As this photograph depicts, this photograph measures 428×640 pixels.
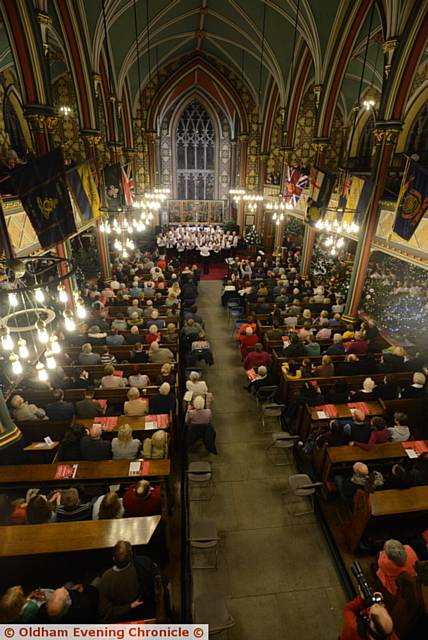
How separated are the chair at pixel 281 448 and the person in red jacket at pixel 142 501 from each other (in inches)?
103

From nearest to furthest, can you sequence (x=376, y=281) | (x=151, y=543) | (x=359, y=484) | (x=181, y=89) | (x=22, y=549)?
(x=22, y=549), (x=151, y=543), (x=359, y=484), (x=376, y=281), (x=181, y=89)

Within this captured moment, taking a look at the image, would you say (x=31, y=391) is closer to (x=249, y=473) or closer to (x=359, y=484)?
(x=249, y=473)

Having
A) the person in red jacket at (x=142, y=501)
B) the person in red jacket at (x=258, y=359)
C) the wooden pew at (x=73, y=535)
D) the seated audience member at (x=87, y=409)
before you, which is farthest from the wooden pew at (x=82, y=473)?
the person in red jacket at (x=258, y=359)

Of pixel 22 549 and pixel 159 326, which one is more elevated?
pixel 22 549

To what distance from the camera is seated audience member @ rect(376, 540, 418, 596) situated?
13.3 ft

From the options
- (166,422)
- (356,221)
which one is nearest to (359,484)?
(166,422)

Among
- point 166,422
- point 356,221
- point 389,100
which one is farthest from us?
point 356,221

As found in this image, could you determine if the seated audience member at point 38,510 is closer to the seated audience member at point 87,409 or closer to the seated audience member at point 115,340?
the seated audience member at point 87,409

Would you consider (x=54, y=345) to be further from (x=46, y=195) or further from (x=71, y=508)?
(x=46, y=195)

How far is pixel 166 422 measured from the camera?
652 centimetres

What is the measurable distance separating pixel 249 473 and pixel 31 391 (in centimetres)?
463

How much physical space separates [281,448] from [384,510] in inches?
104

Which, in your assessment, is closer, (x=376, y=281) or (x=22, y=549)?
(x=22, y=549)

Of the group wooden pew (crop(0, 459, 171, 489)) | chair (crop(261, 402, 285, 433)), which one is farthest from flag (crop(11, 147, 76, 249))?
chair (crop(261, 402, 285, 433))
